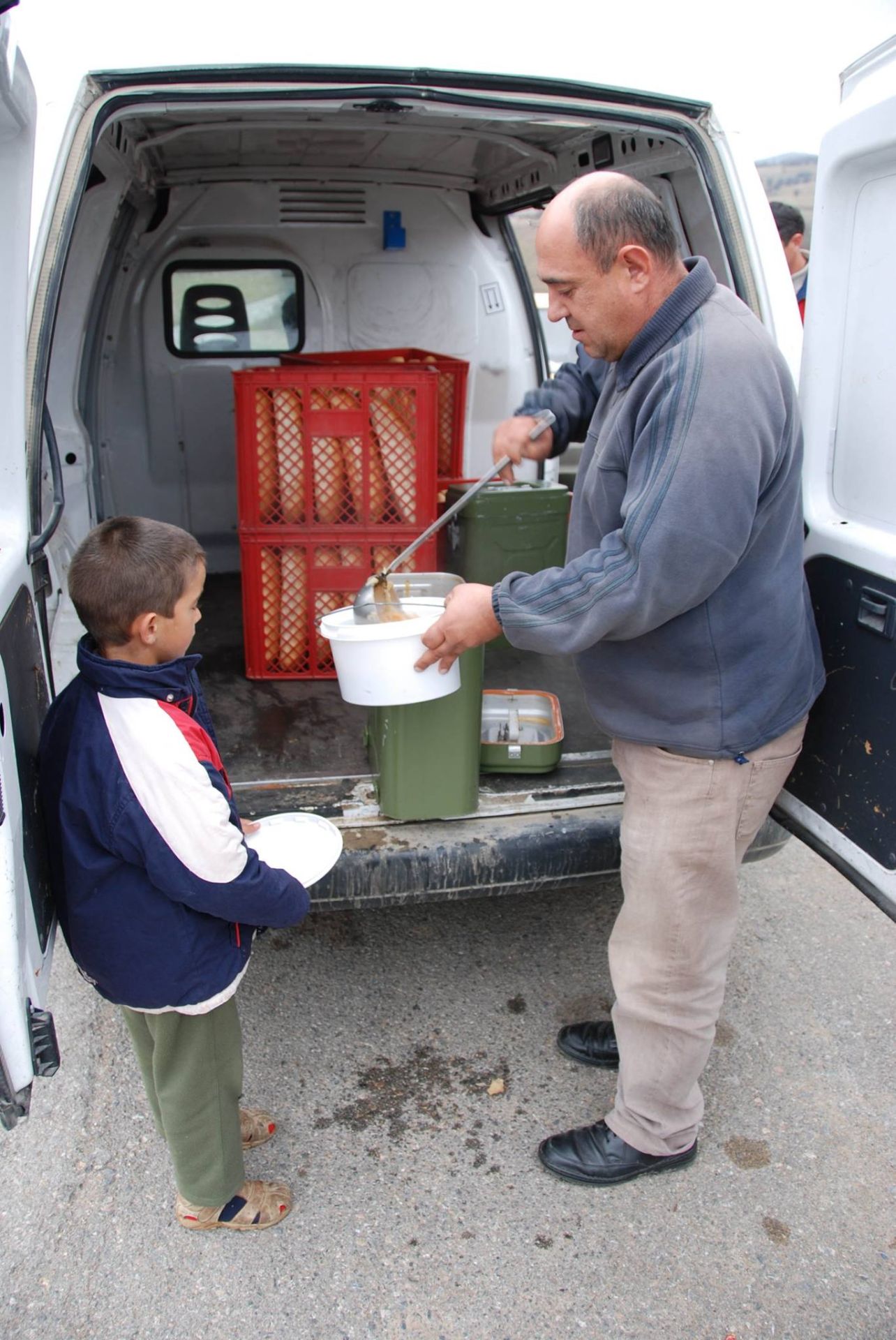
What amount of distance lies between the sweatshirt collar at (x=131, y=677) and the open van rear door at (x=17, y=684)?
0.14 meters

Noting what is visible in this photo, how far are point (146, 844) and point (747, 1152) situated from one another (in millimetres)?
1677

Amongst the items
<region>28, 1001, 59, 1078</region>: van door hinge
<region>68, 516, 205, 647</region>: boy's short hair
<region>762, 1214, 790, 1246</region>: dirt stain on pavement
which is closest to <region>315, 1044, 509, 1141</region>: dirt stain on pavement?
<region>762, 1214, 790, 1246</region>: dirt stain on pavement

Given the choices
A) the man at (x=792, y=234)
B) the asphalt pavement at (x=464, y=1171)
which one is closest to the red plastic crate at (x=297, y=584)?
the asphalt pavement at (x=464, y=1171)

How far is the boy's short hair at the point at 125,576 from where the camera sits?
5.70 feet

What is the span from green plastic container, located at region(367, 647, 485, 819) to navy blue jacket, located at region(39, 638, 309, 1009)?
66 cm

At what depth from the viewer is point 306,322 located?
197 inches

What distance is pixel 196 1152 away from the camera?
6.69 feet

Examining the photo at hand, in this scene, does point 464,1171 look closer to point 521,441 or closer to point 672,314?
point 521,441

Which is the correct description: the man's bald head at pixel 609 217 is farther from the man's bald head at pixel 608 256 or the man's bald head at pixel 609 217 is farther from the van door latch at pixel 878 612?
the van door latch at pixel 878 612

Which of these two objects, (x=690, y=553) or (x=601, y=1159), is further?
(x=601, y=1159)

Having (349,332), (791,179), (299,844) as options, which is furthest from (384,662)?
(791,179)

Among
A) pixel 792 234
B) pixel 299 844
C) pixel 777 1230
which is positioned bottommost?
pixel 777 1230

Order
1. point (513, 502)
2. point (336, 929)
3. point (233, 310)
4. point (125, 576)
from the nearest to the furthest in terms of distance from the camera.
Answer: point (125, 576), point (336, 929), point (513, 502), point (233, 310)

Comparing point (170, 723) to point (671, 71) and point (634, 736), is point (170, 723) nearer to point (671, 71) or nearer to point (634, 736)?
point (634, 736)
